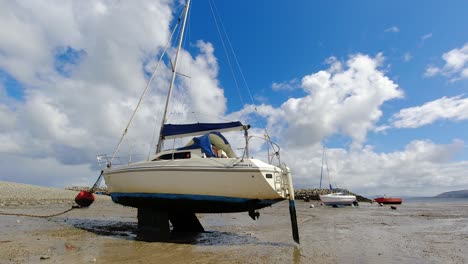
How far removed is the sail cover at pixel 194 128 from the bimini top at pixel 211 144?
0.31 metres

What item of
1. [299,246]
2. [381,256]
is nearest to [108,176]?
[299,246]

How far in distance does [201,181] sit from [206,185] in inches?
8.0

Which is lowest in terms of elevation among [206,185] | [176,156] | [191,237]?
[191,237]

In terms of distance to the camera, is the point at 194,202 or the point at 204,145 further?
the point at 204,145

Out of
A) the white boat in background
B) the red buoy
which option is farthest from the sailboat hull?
the white boat in background

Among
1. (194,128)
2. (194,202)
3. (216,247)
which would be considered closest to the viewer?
(216,247)

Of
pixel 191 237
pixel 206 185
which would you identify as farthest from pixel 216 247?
pixel 191 237

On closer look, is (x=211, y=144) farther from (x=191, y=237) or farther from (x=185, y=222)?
(x=191, y=237)

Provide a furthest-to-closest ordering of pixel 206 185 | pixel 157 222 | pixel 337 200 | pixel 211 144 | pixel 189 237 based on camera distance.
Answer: pixel 337 200 < pixel 211 144 < pixel 157 222 < pixel 189 237 < pixel 206 185

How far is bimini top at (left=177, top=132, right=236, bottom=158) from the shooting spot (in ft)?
34.6

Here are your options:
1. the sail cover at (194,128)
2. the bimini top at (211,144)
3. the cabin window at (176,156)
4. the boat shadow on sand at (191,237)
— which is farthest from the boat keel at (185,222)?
the sail cover at (194,128)

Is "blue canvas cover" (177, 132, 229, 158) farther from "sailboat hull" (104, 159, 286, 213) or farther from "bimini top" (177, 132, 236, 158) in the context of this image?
"sailboat hull" (104, 159, 286, 213)

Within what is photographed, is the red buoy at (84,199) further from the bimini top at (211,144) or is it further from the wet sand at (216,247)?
the bimini top at (211,144)

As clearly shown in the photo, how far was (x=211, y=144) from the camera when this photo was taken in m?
11.8
